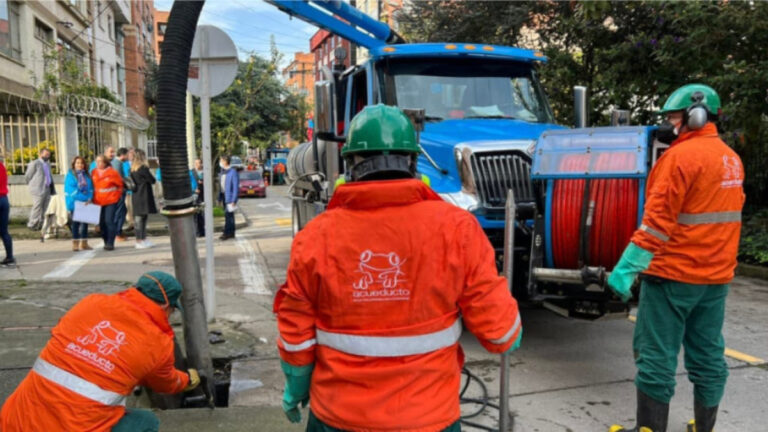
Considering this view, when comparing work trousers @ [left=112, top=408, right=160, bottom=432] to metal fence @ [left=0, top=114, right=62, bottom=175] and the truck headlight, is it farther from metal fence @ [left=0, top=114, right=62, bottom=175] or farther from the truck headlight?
metal fence @ [left=0, top=114, right=62, bottom=175]

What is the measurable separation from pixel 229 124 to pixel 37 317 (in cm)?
1465

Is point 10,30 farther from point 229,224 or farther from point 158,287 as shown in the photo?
point 158,287

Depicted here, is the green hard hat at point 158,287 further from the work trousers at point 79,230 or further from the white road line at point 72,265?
the work trousers at point 79,230

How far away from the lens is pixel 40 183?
12.3 m

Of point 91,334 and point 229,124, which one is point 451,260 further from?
point 229,124

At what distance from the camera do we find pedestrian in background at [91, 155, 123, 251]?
35.7 ft

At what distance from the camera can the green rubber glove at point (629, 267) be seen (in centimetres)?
330

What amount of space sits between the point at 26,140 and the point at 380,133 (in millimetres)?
16013

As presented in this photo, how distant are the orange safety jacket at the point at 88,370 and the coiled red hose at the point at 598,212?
2892 mm

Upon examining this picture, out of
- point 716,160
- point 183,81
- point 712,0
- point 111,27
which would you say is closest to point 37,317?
point 183,81

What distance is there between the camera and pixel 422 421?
6.48ft

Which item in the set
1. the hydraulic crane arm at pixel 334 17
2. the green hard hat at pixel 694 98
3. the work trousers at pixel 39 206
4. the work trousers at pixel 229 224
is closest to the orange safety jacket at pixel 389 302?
the green hard hat at pixel 694 98

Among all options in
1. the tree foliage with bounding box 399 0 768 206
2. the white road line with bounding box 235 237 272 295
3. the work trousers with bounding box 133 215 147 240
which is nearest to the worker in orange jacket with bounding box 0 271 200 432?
the white road line with bounding box 235 237 272 295

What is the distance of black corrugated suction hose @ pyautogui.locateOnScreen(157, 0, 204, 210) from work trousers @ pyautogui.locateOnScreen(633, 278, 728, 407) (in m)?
3.06
